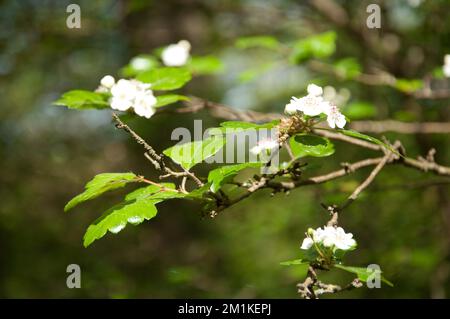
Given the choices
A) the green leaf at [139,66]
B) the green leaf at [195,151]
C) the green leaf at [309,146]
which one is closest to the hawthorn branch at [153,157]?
the green leaf at [195,151]

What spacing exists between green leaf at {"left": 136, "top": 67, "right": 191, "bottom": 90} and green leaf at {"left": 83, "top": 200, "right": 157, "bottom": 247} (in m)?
0.59

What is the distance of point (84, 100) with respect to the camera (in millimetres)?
1787

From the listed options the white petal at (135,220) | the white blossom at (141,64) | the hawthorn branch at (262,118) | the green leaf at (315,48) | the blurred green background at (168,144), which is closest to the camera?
the white petal at (135,220)

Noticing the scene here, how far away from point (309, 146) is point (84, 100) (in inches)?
33.5

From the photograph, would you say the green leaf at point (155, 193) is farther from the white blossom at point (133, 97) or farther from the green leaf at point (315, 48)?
the green leaf at point (315, 48)

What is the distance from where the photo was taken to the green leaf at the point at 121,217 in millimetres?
1277

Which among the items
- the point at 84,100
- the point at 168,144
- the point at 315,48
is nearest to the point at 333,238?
the point at 84,100

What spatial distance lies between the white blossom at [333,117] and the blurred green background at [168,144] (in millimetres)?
920

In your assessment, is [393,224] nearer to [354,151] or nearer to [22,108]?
[354,151]

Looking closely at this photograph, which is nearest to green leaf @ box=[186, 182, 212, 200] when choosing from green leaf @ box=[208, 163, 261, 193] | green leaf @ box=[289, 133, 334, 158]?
green leaf @ box=[208, 163, 261, 193]

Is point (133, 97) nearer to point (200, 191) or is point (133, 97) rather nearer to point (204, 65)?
point (200, 191)

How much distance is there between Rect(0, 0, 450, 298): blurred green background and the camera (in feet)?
10.6

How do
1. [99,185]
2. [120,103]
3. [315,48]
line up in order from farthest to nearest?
[315,48]
[120,103]
[99,185]
